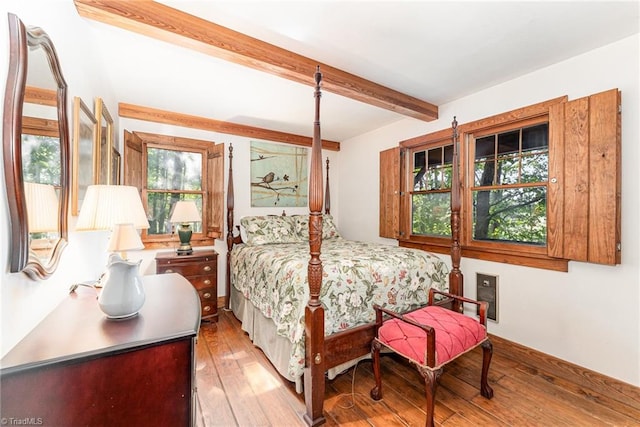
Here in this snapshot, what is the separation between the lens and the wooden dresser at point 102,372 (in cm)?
74

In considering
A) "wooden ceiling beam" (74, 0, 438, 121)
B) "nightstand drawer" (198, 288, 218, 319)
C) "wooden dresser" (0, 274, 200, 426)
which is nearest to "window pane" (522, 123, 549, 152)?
"wooden ceiling beam" (74, 0, 438, 121)

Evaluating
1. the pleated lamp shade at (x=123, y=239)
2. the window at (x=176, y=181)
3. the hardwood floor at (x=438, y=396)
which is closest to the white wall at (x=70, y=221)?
the pleated lamp shade at (x=123, y=239)

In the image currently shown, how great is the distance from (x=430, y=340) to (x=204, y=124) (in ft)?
11.4

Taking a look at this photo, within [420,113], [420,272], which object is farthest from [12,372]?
[420,113]

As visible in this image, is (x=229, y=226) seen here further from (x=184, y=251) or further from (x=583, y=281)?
(x=583, y=281)

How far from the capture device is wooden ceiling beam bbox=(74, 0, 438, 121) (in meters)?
1.57

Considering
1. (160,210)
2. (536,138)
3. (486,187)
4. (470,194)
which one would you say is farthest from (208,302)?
(536,138)

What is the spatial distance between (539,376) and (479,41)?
8.46ft

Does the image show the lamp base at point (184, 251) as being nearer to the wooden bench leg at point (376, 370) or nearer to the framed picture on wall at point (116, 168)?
the framed picture on wall at point (116, 168)

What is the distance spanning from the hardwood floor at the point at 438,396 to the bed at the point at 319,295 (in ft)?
0.54

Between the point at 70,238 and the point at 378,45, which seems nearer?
the point at 70,238

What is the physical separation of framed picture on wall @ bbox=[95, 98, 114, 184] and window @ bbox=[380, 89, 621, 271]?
121 inches

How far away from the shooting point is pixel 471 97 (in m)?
2.86

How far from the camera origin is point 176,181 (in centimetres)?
352
